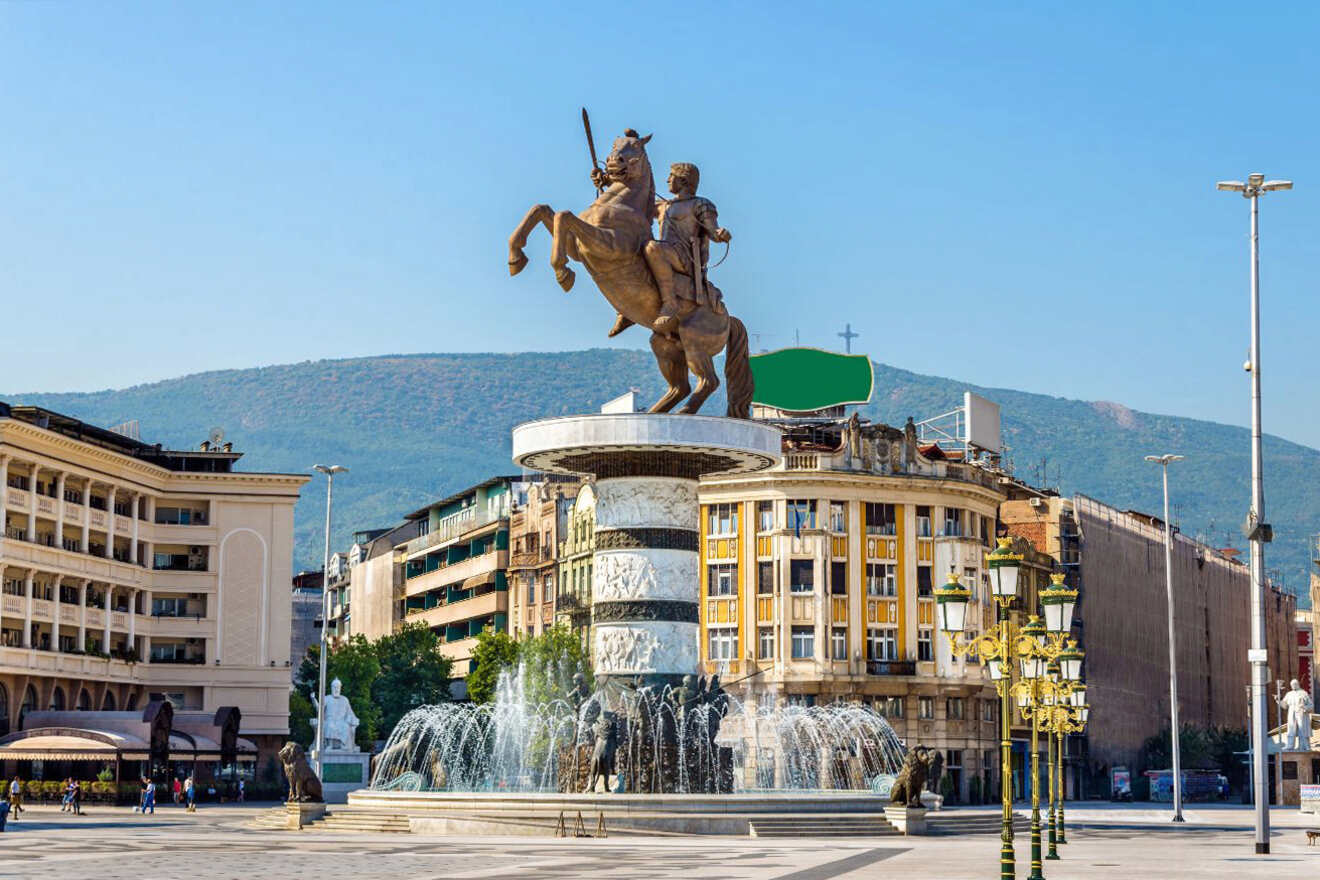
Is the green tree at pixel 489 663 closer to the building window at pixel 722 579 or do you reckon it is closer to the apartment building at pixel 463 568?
the building window at pixel 722 579

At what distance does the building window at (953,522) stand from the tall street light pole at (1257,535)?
48.9 m

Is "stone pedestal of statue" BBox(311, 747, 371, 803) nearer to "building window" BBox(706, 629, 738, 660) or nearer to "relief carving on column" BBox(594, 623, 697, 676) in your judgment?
"building window" BBox(706, 629, 738, 660)

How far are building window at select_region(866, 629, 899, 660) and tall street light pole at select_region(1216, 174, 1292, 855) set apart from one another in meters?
45.5

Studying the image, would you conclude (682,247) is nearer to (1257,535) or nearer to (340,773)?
(1257,535)

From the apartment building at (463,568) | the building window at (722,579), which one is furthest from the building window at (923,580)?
the apartment building at (463,568)

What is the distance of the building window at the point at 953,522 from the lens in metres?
93.2

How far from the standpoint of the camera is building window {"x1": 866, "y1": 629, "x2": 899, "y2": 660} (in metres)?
90.0

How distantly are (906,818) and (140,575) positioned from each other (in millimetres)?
52935

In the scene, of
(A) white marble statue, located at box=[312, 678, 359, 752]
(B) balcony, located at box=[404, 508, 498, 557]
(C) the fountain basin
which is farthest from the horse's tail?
(B) balcony, located at box=[404, 508, 498, 557]

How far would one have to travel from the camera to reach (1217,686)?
12744cm

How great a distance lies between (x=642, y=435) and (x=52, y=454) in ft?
155

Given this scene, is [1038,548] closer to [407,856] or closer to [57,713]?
[57,713]

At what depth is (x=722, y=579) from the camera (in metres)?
91.6

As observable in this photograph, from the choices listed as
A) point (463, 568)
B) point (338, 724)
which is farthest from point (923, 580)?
point (463, 568)
